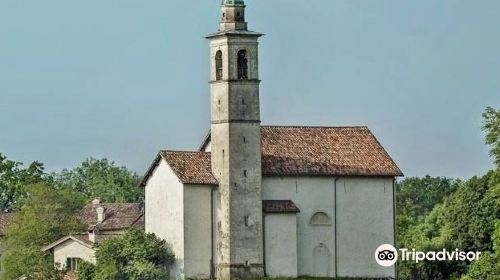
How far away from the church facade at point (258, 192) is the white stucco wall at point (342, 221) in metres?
0.04

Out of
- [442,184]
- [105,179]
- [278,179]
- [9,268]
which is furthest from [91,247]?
[442,184]

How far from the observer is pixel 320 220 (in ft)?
310

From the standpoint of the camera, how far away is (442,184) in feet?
522

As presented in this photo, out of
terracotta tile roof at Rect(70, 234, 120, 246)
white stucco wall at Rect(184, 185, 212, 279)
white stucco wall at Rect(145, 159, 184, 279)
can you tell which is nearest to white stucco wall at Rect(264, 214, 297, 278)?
white stucco wall at Rect(184, 185, 212, 279)

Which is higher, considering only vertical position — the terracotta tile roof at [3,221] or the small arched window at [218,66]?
the small arched window at [218,66]

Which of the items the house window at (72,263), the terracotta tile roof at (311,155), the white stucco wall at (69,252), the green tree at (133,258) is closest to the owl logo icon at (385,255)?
the terracotta tile roof at (311,155)

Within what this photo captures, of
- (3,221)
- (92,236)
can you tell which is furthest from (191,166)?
(3,221)

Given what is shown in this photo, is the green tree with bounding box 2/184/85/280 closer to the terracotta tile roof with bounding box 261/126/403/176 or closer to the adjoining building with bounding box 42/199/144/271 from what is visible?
the adjoining building with bounding box 42/199/144/271

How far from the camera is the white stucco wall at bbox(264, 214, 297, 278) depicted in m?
92.5

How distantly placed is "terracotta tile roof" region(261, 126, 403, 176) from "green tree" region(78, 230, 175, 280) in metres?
5.75

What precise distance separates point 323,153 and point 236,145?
14.7 ft

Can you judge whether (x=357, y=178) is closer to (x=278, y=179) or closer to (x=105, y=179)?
(x=278, y=179)

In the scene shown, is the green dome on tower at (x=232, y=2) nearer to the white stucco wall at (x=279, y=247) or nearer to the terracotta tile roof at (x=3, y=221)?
the white stucco wall at (x=279, y=247)

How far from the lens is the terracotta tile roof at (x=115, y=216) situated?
355ft
